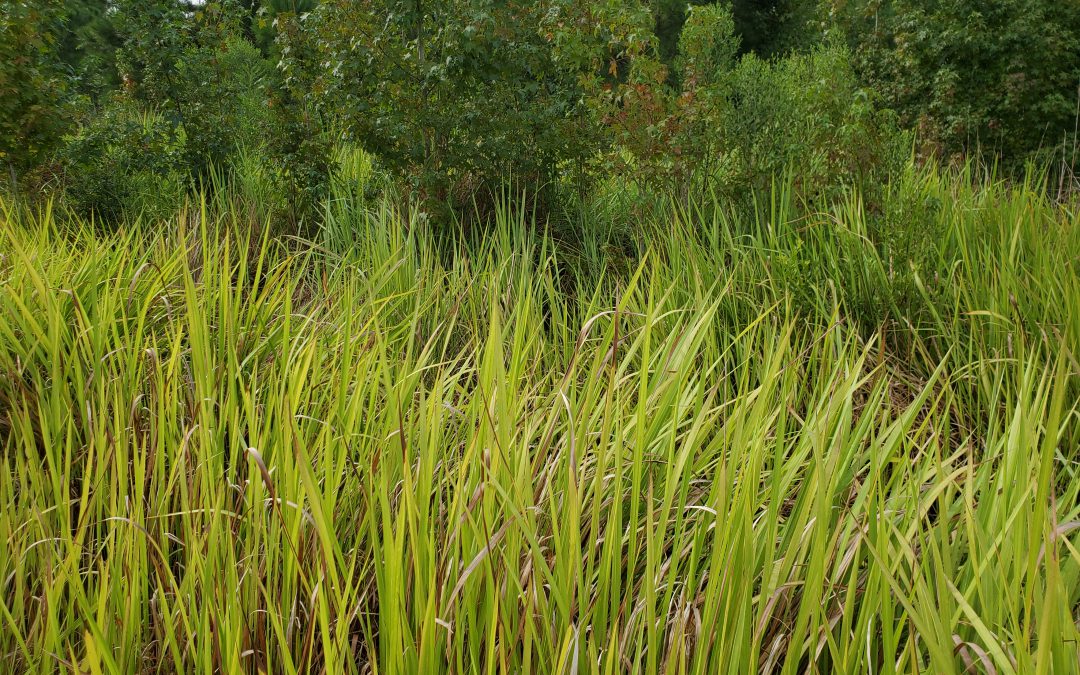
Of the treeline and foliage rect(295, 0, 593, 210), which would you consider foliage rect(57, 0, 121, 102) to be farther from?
foliage rect(295, 0, 593, 210)

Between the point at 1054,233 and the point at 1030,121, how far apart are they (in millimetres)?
8672

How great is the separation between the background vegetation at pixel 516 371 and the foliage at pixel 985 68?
121 inches

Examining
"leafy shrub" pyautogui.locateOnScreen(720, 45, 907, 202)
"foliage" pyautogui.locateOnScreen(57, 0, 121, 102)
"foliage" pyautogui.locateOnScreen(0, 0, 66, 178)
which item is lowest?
"leafy shrub" pyautogui.locateOnScreen(720, 45, 907, 202)

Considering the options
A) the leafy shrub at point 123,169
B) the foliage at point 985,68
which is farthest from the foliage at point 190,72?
the foliage at point 985,68

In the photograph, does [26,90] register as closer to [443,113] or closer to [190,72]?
[190,72]

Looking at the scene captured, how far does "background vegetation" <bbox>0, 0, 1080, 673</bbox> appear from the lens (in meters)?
1.26

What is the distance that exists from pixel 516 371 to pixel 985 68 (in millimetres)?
11316

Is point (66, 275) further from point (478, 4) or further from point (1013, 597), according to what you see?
point (1013, 597)

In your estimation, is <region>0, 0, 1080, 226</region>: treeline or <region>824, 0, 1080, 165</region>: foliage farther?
<region>824, 0, 1080, 165</region>: foliage

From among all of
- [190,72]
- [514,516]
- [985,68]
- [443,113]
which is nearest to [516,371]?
[514,516]

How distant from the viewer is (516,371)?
1.89m

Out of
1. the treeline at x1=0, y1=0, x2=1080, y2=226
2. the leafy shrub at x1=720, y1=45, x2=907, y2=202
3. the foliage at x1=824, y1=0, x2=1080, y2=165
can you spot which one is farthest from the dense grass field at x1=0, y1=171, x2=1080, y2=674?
the foliage at x1=824, y1=0, x2=1080, y2=165

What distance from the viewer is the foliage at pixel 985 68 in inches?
397

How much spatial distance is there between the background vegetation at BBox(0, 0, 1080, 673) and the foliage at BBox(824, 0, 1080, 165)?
10.1ft
